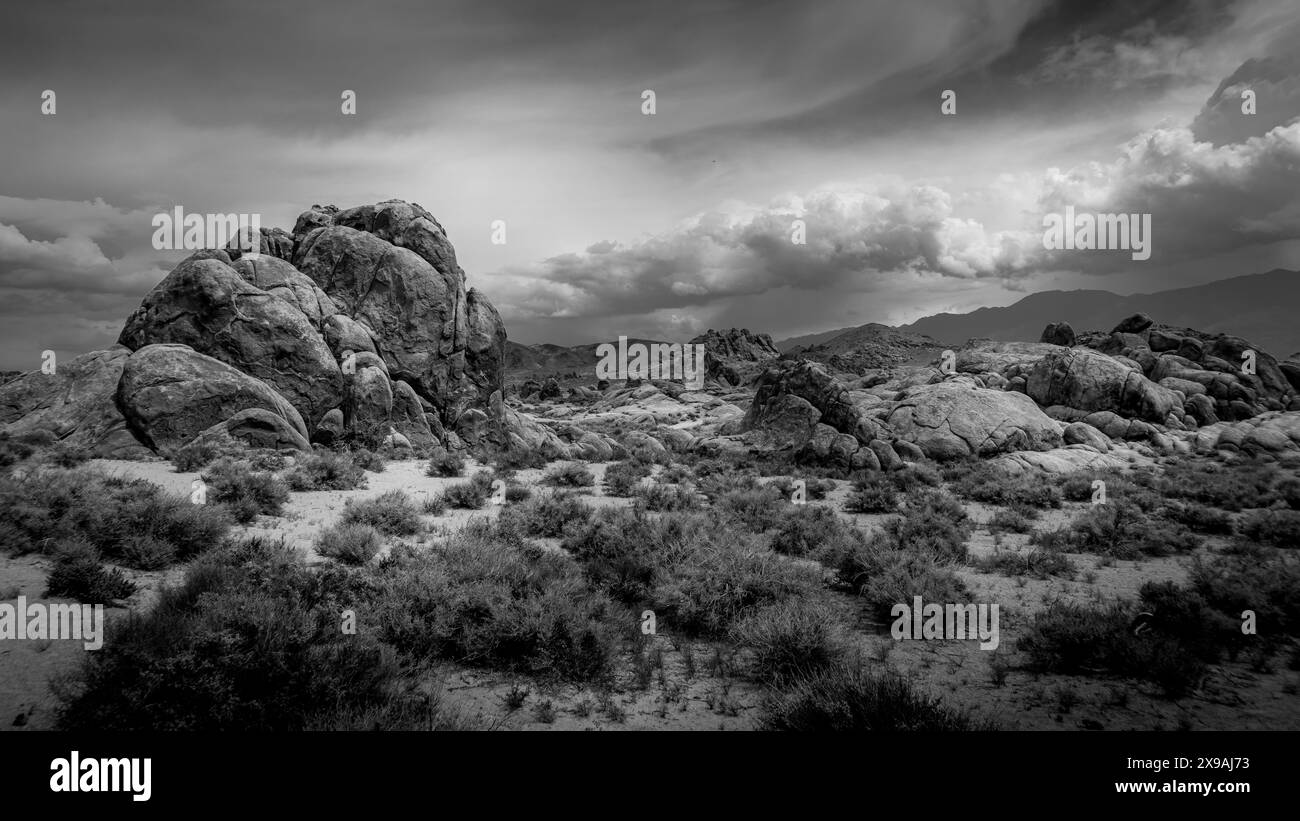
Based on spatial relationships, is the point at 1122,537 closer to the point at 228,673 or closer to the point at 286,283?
the point at 228,673

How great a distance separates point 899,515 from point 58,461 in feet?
85.5

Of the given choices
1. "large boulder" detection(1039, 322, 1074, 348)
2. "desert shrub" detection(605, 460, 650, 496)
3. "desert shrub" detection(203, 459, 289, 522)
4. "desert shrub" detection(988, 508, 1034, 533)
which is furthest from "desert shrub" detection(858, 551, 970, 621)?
"large boulder" detection(1039, 322, 1074, 348)

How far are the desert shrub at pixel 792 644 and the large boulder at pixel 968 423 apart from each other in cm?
2269

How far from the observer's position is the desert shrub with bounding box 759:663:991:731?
5.11 m

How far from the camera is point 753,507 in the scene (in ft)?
54.2

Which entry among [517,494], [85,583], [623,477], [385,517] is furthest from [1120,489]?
[85,583]

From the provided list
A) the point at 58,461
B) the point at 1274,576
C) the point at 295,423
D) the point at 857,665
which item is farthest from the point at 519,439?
the point at 1274,576

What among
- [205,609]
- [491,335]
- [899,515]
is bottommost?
[899,515]

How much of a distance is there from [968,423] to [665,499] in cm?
1954

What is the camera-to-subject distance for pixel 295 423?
22.4 m

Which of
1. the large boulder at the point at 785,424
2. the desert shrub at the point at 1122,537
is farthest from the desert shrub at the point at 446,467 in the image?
the desert shrub at the point at 1122,537

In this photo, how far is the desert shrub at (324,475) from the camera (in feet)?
51.5

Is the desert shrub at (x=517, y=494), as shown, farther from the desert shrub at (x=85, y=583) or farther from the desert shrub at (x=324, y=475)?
the desert shrub at (x=85, y=583)
